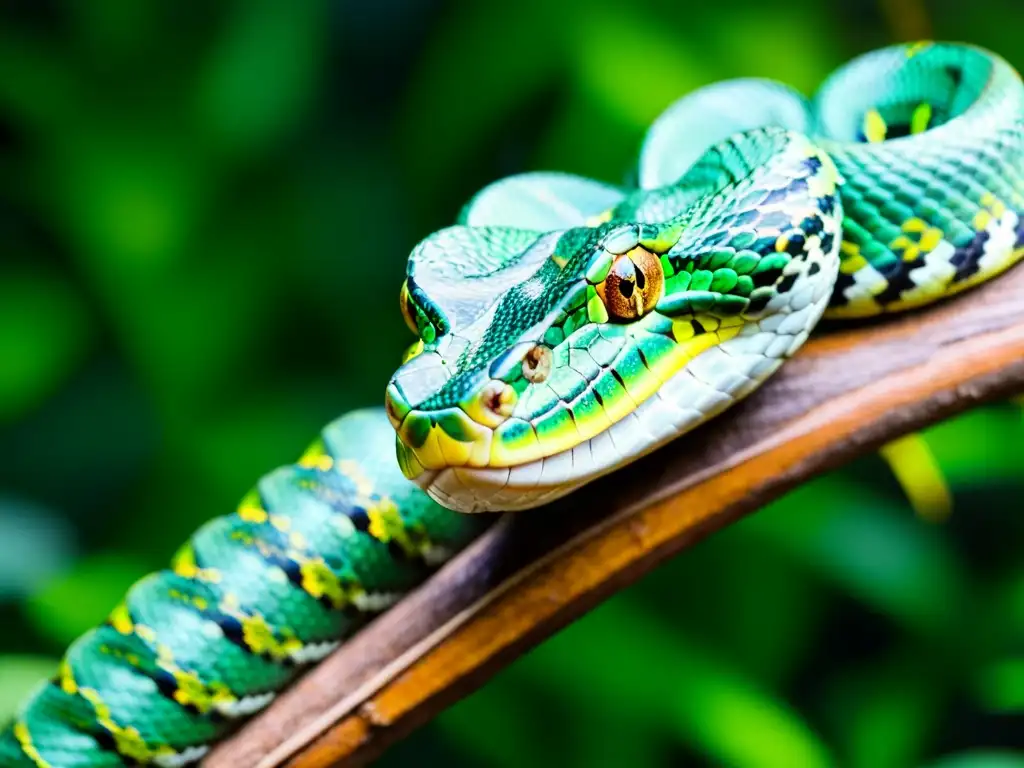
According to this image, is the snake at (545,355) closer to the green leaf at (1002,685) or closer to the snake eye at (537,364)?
the snake eye at (537,364)

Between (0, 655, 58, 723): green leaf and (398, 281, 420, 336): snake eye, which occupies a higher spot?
(398, 281, 420, 336): snake eye

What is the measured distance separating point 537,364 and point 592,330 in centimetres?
11

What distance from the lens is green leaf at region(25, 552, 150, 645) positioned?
271cm

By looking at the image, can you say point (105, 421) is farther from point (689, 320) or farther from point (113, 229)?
point (689, 320)

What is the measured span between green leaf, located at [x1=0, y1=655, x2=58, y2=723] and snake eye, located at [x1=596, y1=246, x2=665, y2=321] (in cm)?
123

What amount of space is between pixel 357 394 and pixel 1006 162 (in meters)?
2.09

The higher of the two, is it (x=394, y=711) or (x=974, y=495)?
(x=394, y=711)

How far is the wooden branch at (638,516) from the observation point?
147 centimetres

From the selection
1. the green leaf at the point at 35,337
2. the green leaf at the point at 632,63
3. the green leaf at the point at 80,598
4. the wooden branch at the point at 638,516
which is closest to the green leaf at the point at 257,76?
the green leaf at the point at 35,337

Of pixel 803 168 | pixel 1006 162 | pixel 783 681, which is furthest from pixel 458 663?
pixel 783 681

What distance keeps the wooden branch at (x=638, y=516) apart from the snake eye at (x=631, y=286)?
10.1 inches

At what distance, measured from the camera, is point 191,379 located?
119 inches

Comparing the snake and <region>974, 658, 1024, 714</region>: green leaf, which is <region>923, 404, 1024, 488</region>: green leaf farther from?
the snake

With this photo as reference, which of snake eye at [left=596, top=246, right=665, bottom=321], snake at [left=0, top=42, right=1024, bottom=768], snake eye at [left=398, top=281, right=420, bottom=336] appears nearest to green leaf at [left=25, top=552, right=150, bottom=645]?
snake at [left=0, top=42, right=1024, bottom=768]
